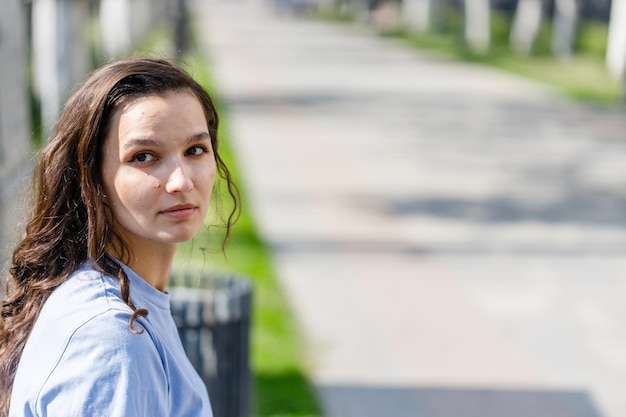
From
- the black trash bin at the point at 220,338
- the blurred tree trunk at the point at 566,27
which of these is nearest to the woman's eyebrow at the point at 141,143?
the black trash bin at the point at 220,338

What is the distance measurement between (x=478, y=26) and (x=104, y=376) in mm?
31636

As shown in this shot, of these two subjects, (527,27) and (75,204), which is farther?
(527,27)

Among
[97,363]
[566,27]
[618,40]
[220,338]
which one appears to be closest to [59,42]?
[220,338]

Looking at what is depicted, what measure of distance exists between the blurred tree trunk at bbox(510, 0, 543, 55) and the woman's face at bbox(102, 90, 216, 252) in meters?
27.0

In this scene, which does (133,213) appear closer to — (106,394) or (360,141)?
(106,394)

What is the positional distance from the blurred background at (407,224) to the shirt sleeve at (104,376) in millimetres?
714

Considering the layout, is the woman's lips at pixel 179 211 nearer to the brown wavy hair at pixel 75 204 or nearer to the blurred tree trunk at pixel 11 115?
the brown wavy hair at pixel 75 204

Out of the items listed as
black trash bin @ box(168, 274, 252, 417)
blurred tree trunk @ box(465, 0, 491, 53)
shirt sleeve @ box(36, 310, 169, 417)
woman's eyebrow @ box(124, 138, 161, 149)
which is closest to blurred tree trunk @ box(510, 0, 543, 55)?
blurred tree trunk @ box(465, 0, 491, 53)

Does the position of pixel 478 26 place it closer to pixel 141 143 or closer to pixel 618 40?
pixel 618 40

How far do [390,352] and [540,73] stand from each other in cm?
1849

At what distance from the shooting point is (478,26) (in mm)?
32062

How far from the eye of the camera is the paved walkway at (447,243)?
5578 millimetres

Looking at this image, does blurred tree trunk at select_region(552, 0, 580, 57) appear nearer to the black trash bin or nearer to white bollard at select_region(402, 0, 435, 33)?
white bollard at select_region(402, 0, 435, 33)

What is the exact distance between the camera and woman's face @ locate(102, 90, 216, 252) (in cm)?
166
